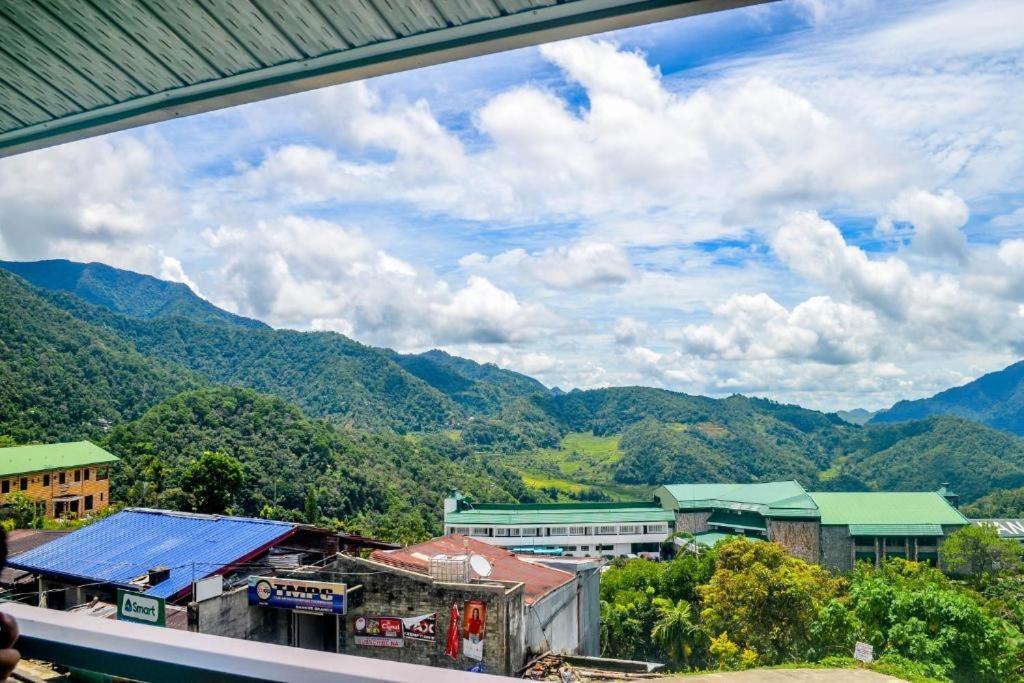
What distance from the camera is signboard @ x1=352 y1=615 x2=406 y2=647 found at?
8.62 m

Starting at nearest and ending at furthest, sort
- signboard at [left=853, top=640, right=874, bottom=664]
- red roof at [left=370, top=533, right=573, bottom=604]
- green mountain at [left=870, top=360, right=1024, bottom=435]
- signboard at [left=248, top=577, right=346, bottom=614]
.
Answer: signboard at [left=248, top=577, right=346, bottom=614], red roof at [left=370, top=533, right=573, bottom=604], signboard at [left=853, top=640, right=874, bottom=664], green mountain at [left=870, top=360, right=1024, bottom=435]

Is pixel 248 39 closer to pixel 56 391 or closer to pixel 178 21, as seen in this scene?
pixel 178 21

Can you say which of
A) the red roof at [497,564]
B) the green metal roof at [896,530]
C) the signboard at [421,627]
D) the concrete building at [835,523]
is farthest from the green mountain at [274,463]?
the green metal roof at [896,530]

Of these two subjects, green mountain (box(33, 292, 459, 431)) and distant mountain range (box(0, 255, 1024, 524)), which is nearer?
distant mountain range (box(0, 255, 1024, 524))

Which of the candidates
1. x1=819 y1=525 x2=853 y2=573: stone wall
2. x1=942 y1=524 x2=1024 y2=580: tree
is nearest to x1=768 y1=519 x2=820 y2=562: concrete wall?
x1=819 y1=525 x2=853 y2=573: stone wall

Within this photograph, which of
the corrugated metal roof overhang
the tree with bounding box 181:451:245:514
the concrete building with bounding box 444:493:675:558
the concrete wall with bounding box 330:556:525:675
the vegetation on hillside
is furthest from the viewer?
Result: the concrete building with bounding box 444:493:675:558

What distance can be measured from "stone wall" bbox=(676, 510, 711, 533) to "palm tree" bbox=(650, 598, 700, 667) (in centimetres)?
2168

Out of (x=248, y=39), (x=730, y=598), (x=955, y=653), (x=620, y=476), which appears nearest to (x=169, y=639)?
(x=248, y=39)

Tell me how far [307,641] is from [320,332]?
7711 centimetres

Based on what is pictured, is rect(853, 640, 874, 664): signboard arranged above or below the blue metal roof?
below

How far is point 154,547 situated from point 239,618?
10.1 ft

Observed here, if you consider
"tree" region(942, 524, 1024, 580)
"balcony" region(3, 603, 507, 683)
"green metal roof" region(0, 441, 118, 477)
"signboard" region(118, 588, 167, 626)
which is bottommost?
"tree" region(942, 524, 1024, 580)

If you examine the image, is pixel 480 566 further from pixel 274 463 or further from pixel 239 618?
pixel 274 463

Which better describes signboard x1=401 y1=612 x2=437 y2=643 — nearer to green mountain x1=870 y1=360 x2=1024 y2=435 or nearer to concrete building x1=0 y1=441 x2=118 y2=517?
concrete building x1=0 y1=441 x2=118 y2=517
